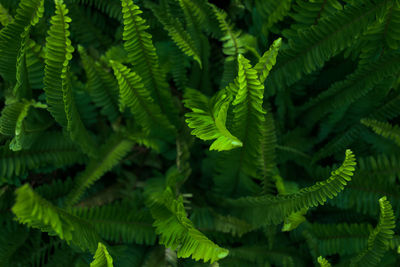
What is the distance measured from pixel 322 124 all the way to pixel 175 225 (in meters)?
0.96

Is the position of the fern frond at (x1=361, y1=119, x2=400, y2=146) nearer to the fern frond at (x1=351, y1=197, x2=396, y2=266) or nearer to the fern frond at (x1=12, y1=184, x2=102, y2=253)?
the fern frond at (x1=351, y1=197, x2=396, y2=266)

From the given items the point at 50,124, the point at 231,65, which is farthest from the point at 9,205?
the point at 231,65

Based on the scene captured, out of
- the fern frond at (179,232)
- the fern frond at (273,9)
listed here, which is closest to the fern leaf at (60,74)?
the fern frond at (179,232)

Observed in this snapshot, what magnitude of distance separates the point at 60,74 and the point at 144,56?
327 mm

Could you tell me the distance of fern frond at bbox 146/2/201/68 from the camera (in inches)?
56.2

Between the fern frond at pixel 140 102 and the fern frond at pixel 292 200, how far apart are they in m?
0.48

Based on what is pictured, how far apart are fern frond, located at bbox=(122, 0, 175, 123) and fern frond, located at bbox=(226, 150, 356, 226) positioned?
554 millimetres

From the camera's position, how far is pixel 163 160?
186 centimetres

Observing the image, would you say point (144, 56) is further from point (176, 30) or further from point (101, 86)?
point (101, 86)

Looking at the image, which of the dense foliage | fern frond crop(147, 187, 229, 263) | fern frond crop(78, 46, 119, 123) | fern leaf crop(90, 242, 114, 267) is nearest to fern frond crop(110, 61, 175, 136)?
the dense foliage

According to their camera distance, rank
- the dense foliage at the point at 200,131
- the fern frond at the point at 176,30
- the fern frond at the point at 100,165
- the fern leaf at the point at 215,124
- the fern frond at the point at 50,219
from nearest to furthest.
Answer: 1. the fern frond at the point at 50,219
2. the fern leaf at the point at 215,124
3. the dense foliage at the point at 200,131
4. the fern frond at the point at 176,30
5. the fern frond at the point at 100,165

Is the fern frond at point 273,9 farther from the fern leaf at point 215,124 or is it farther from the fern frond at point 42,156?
the fern frond at point 42,156

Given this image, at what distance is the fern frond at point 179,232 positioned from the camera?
1118 millimetres

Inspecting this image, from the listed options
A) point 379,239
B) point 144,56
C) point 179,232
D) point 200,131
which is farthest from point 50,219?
point 379,239
